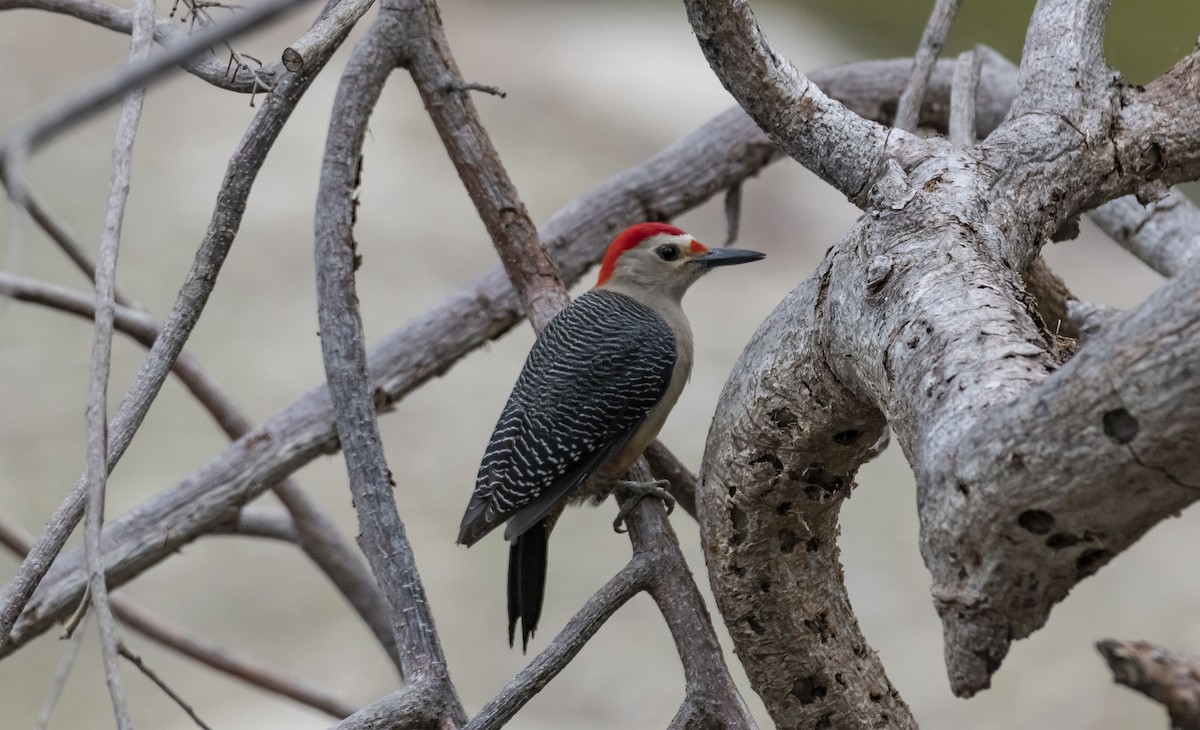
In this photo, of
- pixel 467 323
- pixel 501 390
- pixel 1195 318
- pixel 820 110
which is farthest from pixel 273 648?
pixel 1195 318

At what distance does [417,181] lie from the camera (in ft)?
31.7

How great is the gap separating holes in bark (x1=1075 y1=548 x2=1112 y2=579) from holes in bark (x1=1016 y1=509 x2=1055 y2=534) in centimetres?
5

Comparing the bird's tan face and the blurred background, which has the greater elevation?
the blurred background

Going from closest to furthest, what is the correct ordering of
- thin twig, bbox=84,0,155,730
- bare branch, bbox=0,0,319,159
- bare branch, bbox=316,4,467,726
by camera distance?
1. bare branch, bbox=0,0,319,159
2. thin twig, bbox=84,0,155,730
3. bare branch, bbox=316,4,467,726

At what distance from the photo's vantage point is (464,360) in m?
8.55

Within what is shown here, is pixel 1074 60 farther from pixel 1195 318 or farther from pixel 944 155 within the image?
pixel 1195 318

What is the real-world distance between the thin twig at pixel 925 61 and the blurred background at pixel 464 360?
6.50ft

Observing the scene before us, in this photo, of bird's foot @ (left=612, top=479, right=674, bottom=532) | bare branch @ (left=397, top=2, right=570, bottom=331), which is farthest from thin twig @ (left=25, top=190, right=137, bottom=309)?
bird's foot @ (left=612, top=479, right=674, bottom=532)

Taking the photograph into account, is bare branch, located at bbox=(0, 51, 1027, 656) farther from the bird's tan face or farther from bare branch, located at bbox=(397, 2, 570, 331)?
bare branch, located at bbox=(397, 2, 570, 331)

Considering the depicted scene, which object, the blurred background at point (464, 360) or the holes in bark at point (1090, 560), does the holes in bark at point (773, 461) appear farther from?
the blurred background at point (464, 360)

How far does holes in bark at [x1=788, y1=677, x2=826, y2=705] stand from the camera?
1987mm

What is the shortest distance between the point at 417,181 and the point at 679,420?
343 cm

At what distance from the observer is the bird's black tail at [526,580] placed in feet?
8.25

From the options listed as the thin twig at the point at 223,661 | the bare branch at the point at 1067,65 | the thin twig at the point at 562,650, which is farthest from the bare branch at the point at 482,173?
the thin twig at the point at 223,661
